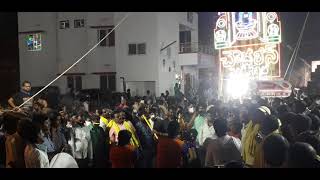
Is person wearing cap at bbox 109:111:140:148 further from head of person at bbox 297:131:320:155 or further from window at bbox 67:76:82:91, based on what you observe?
window at bbox 67:76:82:91

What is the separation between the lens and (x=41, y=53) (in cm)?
2212

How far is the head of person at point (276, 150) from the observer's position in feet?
12.6

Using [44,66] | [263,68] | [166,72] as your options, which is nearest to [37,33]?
[44,66]

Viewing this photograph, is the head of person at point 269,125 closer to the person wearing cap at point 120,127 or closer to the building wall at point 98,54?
the person wearing cap at point 120,127

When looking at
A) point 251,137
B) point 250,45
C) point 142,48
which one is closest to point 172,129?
point 251,137

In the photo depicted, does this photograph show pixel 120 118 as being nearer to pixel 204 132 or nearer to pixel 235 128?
pixel 204 132

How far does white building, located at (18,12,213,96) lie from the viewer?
20797mm

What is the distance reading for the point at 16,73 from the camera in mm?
13812

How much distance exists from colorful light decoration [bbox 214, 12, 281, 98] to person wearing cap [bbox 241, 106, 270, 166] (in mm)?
5377

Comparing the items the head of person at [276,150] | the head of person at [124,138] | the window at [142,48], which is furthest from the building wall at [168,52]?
the head of person at [276,150]

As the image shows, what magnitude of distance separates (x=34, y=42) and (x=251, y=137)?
19.3 meters

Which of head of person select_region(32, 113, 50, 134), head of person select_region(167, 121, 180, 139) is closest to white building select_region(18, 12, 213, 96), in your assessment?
head of person select_region(32, 113, 50, 134)

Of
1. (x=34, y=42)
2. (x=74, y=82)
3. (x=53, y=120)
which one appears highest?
(x=34, y=42)
